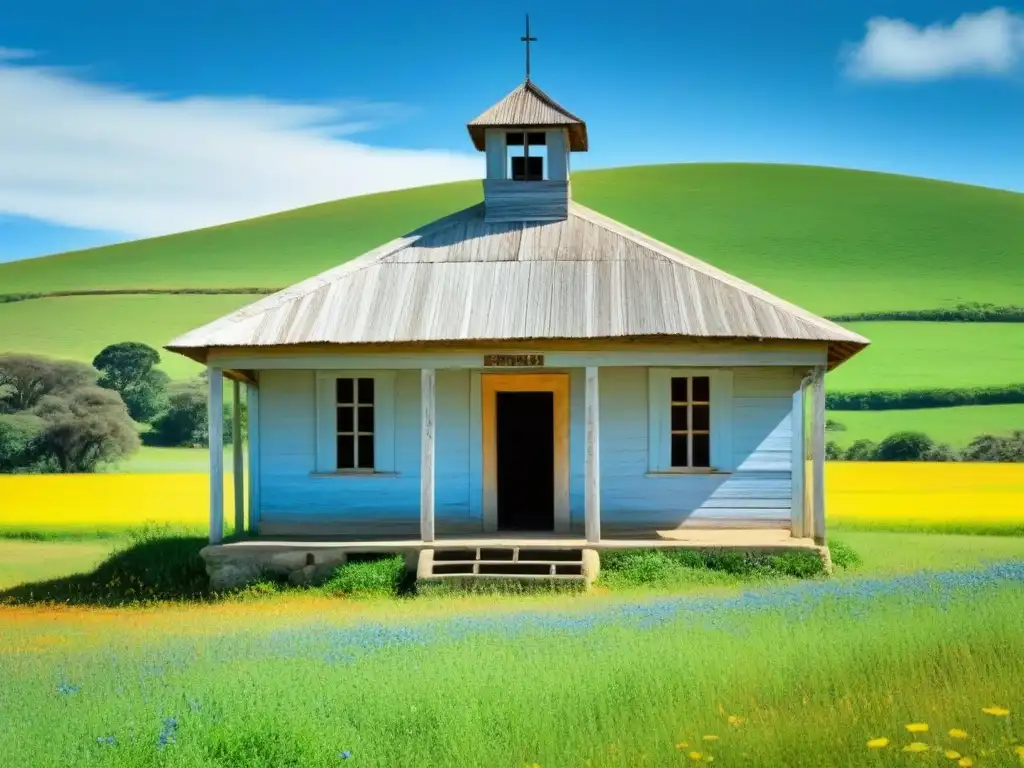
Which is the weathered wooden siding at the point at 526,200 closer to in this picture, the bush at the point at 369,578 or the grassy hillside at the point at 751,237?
the bush at the point at 369,578

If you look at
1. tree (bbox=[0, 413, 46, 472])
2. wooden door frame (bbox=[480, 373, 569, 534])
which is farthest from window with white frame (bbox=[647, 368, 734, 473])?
tree (bbox=[0, 413, 46, 472])

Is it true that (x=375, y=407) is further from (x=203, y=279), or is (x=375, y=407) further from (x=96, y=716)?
(x=203, y=279)

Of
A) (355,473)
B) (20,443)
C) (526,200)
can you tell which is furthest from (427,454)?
(20,443)

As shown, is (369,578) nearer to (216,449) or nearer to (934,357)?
(216,449)

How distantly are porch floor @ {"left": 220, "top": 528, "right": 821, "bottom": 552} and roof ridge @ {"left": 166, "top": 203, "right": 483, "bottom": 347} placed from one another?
3152 mm

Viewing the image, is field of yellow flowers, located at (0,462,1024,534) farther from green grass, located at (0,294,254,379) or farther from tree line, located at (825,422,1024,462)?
green grass, located at (0,294,254,379)

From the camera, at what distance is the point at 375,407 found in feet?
66.3

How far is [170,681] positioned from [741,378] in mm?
11988

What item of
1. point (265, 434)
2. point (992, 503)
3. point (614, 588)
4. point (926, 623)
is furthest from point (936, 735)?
point (992, 503)

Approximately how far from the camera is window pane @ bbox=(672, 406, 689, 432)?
66.2ft

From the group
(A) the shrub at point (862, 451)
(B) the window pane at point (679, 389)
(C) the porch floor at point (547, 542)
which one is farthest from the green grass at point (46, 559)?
(A) the shrub at point (862, 451)

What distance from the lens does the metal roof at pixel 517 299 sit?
697 inches

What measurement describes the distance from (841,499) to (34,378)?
1175 inches

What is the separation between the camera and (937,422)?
141ft
